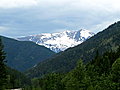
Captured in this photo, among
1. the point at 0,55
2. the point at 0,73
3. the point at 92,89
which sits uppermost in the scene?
the point at 0,55

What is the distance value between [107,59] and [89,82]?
2142cm

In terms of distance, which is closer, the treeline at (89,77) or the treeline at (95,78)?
the treeline at (89,77)

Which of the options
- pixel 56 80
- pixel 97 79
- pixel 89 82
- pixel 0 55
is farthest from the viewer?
pixel 56 80

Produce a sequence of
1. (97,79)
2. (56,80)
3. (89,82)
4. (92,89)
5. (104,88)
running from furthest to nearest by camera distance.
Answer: (56,80), (97,79), (89,82), (92,89), (104,88)

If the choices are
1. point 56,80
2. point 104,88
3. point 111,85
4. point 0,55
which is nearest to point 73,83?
point 104,88

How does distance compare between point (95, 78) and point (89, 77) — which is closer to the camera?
point (89, 77)

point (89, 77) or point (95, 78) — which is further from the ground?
point (89, 77)

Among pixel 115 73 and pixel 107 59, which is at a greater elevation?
pixel 107 59

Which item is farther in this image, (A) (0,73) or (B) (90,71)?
(B) (90,71)

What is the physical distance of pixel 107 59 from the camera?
104875mm

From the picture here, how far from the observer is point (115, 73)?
216 feet

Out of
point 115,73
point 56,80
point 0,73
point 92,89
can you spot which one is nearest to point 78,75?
point 92,89

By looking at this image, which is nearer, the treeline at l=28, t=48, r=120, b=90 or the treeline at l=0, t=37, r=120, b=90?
the treeline at l=0, t=37, r=120, b=90

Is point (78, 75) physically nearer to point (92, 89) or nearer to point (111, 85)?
point (92, 89)
